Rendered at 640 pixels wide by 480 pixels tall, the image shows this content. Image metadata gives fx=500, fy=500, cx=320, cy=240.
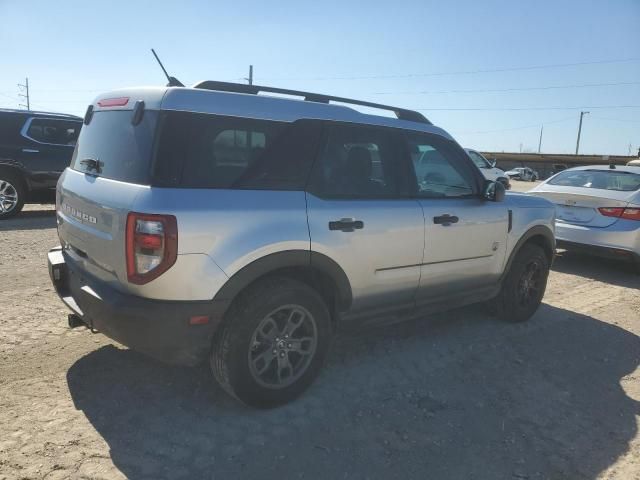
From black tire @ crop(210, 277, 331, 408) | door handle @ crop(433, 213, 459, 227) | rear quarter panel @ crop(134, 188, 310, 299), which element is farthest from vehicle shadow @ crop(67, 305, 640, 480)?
door handle @ crop(433, 213, 459, 227)

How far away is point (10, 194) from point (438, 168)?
8.11 metres

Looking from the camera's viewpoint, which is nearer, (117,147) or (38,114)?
(117,147)

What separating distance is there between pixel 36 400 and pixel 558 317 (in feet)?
15.5

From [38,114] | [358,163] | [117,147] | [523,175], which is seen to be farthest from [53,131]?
[523,175]

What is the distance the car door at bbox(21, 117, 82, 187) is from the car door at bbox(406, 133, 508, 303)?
7533mm

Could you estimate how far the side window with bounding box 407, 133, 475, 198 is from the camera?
12.6 ft

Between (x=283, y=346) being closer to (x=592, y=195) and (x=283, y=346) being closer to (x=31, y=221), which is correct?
(x=592, y=195)

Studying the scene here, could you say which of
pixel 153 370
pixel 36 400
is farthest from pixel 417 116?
pixel 36 400

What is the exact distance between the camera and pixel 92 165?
3152 mm

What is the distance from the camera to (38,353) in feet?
11.9

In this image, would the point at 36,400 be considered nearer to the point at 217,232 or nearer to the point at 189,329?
the point at 189,329

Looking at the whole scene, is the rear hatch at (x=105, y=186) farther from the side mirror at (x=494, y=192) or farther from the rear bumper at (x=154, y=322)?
the side mirror at (x=494, y=192)

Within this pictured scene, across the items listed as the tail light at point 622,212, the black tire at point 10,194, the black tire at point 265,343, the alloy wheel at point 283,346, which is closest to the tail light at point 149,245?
the black tire at point 265,343

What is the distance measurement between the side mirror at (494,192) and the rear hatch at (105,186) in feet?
9.05
